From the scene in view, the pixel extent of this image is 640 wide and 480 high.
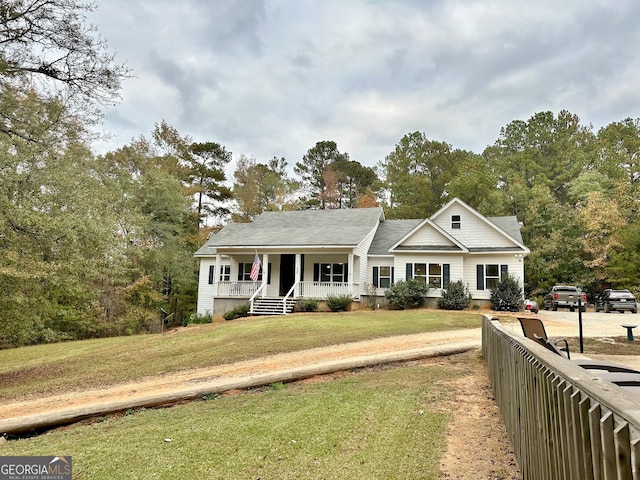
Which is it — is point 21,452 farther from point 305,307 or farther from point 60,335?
point 60,335

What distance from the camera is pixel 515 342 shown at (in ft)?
12.8

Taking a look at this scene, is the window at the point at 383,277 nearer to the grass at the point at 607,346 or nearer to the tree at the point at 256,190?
the grass at the point at 607,346

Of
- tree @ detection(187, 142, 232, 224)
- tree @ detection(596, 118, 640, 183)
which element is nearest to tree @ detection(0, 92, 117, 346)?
tree @ detection(187, 142, 232, 224)

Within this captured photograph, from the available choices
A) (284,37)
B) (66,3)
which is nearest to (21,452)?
(66,3)

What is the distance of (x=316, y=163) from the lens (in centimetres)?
4684

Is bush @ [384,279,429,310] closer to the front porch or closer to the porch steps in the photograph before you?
the front porch

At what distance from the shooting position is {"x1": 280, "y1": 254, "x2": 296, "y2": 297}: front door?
1011 inches

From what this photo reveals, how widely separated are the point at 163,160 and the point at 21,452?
3396cm

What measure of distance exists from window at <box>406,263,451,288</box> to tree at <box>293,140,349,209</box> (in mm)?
24285

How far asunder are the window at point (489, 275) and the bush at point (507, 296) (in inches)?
29.6

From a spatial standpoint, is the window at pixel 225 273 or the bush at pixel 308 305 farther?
the window at pixel 225 273

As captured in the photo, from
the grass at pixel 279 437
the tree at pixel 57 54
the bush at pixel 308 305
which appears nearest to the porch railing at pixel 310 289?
the bush at pixel 308 305

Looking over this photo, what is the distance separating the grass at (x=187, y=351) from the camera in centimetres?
1022

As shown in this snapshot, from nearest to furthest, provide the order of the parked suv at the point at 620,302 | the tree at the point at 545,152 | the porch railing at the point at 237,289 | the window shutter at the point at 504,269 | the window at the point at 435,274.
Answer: the parked suv at the point at 620,302 → the window shutter at the point at 504,269 → the window at the point at 435,274 → the porch railing at the point at 237,289 → the tree at the point at 545,152
